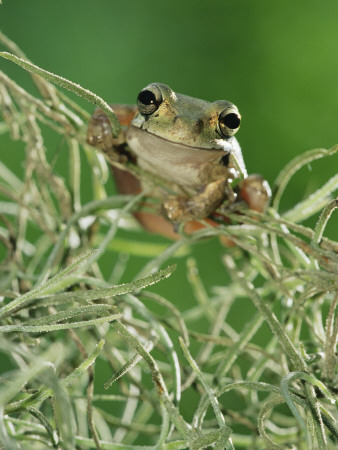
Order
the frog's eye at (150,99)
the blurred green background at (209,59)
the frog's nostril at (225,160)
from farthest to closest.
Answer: the blurred green background at (209,59)
the frog's nostril at (225,160)
the frog's eye at (150,99)

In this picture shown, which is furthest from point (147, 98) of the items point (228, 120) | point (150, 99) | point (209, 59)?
point (209, 59)

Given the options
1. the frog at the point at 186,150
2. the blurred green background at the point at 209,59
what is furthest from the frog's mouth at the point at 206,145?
the blurred green background at the point at 209,59

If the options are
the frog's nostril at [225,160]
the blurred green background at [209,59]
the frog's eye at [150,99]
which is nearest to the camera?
the frog's eye at [150,99]

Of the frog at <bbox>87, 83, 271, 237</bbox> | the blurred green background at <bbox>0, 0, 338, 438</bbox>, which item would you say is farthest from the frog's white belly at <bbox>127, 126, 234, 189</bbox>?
the blurred green background at <bbox>0, 0, 338, 438</bbox>

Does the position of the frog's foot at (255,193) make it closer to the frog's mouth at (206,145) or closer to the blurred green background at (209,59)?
the frog's mouth at (206,145)

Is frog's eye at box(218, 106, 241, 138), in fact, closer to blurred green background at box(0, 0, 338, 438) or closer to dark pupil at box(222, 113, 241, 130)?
dark pupil at box(222, 113, 241, 130)

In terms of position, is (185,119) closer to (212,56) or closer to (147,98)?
(147,98)

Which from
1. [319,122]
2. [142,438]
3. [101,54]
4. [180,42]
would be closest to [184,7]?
[180,42]

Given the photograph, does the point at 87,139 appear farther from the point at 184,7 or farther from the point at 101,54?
the point at 184,7
